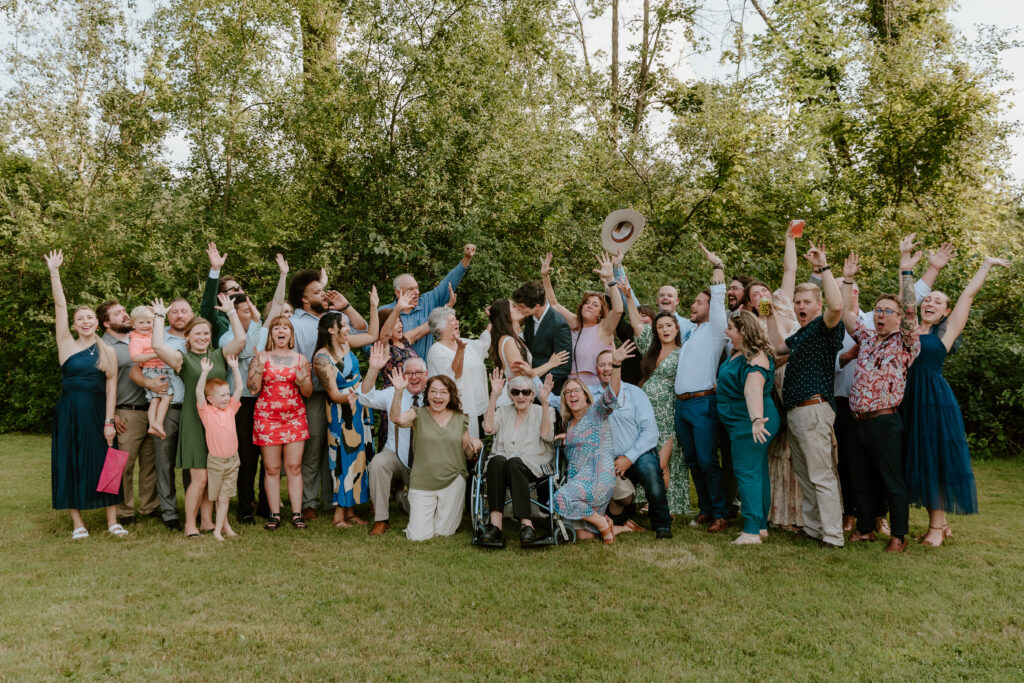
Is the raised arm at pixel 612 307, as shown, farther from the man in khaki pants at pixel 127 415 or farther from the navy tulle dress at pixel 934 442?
the man in khaki pants at pixel 127 415

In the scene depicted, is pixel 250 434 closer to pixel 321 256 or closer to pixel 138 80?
pixel 321 256

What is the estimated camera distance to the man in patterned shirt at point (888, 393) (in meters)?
5.37

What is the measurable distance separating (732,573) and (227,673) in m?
3.13

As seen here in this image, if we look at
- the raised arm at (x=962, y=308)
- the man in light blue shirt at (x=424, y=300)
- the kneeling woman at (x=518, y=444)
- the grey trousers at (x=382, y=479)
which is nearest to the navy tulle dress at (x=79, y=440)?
the grey trousers at (x=382, y=479)

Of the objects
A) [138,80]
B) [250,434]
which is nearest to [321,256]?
[250,434]

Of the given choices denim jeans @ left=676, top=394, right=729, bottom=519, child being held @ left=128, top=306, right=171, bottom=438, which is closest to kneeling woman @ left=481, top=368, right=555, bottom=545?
denim jeans @ left=676, top=394, right=729, bottom=519

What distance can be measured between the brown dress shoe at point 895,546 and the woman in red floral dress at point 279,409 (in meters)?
4.53

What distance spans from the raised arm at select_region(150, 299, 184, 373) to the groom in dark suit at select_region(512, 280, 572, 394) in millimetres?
2854

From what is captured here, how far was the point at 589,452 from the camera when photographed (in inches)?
236

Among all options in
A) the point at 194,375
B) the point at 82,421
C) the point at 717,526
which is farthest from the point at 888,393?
the point at 82,421

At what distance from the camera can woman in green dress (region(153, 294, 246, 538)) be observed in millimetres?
5930

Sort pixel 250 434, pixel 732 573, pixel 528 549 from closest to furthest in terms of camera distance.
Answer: pixel 732 573 < pixel 528 549 < pixel 250 434

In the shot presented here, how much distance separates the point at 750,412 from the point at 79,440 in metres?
5.23

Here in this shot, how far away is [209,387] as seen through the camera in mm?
6031
